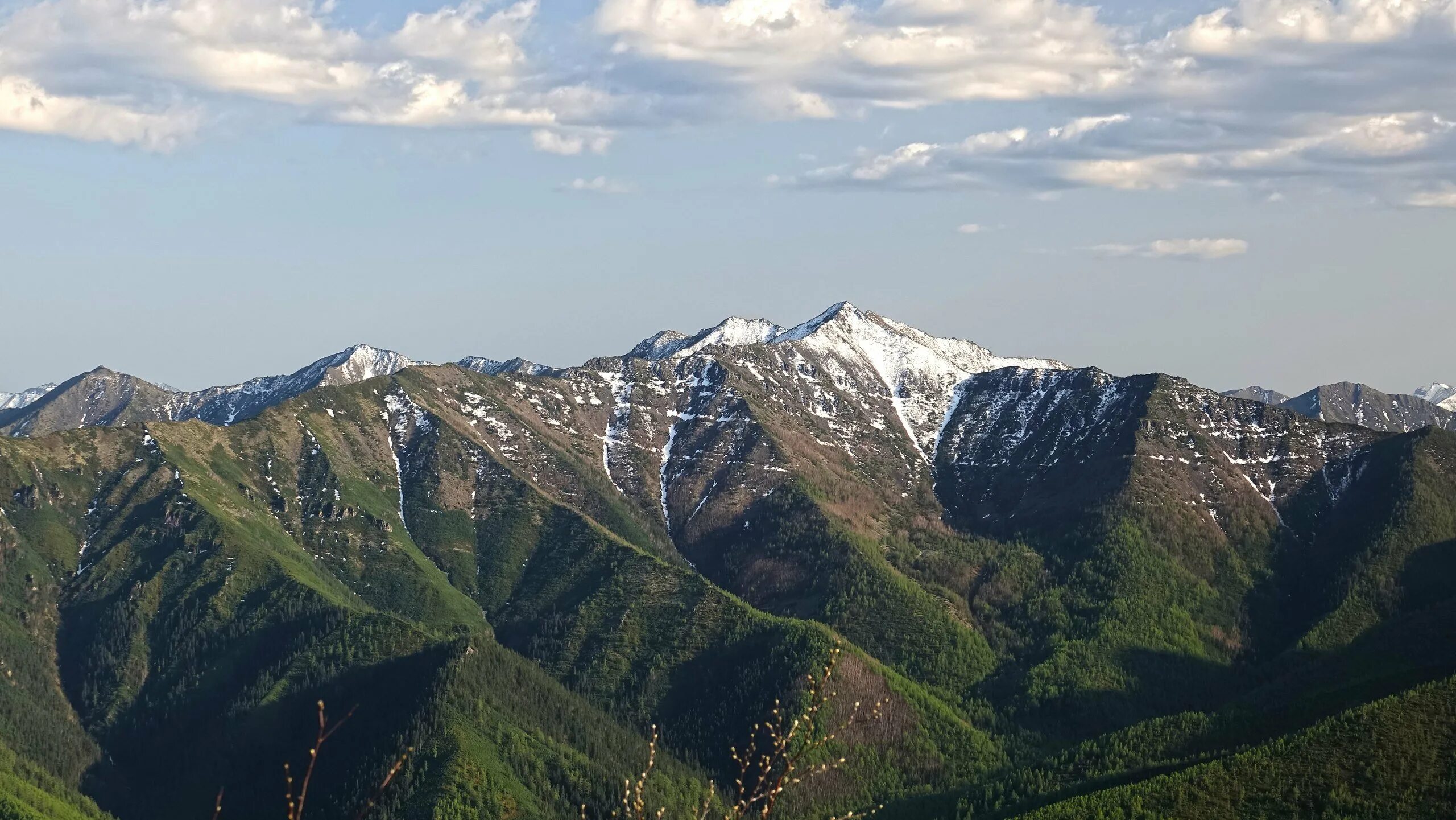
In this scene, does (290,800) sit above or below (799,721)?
above

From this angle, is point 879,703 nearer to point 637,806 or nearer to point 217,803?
point 637,806

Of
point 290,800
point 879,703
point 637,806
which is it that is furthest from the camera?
point 879,703

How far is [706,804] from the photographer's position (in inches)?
1393

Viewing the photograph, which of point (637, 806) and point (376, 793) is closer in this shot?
point (376, 793)

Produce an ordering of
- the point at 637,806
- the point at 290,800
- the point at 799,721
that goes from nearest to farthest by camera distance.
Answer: the point at 290,800 → the point at 637,806 → the point at 799,721

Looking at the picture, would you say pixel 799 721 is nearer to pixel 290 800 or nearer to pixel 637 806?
pixel 637 806

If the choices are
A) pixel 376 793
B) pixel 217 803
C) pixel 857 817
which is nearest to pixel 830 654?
pixel 857 817

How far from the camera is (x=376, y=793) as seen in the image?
28.0 meters

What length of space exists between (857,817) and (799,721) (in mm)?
2770

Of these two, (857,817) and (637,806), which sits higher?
(637,806)

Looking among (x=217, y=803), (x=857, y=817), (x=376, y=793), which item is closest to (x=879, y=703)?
(x=857, y=817)

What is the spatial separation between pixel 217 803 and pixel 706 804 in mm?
11462

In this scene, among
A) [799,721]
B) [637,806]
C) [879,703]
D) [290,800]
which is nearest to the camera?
[290,800]

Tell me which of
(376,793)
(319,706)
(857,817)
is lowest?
(857,817)
